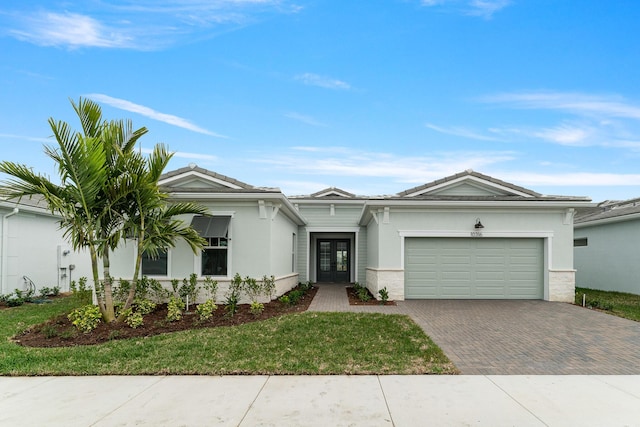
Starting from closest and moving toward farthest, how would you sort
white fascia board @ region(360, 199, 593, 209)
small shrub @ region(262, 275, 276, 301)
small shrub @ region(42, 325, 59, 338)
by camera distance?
small shrub @ region(42, 325, 59, 338)
small shrub @ region(262, 275, 276, 301)
white fascia board @ region(360, 199, 593, 209)

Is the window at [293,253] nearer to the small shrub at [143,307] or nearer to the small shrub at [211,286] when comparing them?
the small shrub at [211,286]

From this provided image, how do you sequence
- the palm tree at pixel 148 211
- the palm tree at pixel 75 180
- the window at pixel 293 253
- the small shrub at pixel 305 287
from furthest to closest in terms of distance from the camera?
1. the window at pixel 293 253
2. the small shrub at pixel 305 287
3. the palm tree at pixel 148 211
4. the palm tree at pixel 75 180

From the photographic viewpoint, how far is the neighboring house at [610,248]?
1462cm

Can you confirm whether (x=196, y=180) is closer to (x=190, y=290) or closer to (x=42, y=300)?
(x=190, y=290)

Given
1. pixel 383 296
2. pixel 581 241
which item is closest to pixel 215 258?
pixel 383 296

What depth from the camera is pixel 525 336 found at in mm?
7648

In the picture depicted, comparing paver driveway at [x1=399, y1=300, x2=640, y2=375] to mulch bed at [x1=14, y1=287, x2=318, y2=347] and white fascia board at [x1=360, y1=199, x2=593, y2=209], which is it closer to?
white fascia board at [x1=360, y1=199, x2=593, y2=209]

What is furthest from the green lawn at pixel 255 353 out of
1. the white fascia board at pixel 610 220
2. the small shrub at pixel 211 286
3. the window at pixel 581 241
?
the window at pixel 581 241

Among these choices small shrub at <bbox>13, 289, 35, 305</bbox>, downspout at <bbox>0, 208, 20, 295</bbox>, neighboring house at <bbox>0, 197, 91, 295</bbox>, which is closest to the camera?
small shrub at <bbox>13, 289, 35, 305</bbox>

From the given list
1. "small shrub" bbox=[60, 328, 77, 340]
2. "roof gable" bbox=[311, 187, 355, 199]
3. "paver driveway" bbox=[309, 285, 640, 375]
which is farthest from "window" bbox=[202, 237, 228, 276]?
"roof gable" bbox=[311, 187, 355, 199]

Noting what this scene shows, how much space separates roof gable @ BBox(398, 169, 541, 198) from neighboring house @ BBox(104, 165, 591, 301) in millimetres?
44

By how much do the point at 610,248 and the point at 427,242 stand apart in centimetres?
920

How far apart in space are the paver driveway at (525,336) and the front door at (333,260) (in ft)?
28.1

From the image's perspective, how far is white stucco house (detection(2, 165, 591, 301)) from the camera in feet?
37.6
